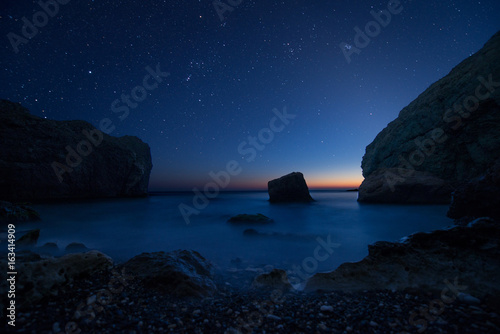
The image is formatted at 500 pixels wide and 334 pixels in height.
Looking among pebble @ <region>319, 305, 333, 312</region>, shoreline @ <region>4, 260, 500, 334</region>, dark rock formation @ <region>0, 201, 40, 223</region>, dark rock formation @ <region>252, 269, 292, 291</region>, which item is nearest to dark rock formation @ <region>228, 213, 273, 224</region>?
dark rock formation @ <region>252, 269, 292, 291</region>

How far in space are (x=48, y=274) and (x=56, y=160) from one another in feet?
83.3

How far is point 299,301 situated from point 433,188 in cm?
2142

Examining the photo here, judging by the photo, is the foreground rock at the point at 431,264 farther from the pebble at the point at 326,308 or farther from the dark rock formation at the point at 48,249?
the dark rock formation at the point at 48,249

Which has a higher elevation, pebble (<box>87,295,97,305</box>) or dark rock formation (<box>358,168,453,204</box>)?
dark rock formation (<box>358,168,453,204</box>)

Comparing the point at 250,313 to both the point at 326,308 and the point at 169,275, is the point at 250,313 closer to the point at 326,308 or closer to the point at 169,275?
the point at 326,308

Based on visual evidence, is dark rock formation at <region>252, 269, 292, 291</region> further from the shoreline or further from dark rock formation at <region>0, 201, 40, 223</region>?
dark rock formation at <region>0, 201, 40, 223</region>

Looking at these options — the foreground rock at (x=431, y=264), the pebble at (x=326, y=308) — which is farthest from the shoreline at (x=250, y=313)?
the foreground rock at (x=431, y=264)

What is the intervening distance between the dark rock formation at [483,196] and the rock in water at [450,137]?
1262 cm

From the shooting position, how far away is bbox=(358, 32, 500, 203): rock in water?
16.2 metres

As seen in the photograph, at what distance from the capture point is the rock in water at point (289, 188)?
72.3 feet

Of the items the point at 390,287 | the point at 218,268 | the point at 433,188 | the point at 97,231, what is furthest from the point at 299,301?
the point at 433,188

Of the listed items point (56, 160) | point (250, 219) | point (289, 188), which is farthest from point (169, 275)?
point (56, 160)

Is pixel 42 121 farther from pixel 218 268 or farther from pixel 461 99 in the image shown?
pixel 461 99

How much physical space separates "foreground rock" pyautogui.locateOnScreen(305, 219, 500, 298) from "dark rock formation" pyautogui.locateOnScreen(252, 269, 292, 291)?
0.39 metres
